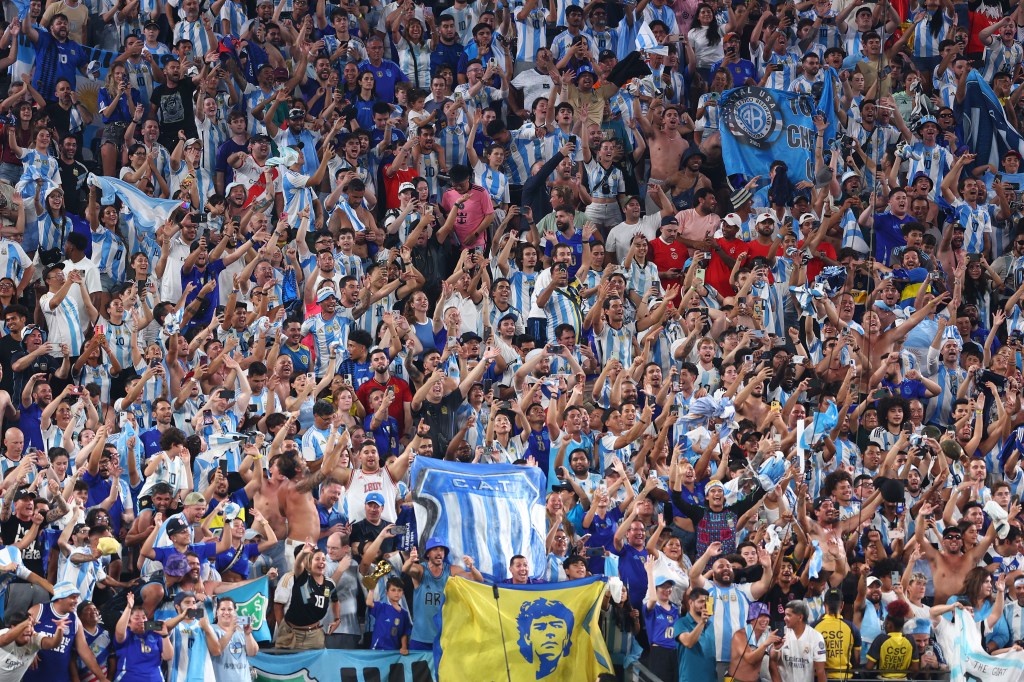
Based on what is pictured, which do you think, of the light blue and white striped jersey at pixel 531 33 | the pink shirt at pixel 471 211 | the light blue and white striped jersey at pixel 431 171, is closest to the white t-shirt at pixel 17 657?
the pink shirt at pixel 471 211

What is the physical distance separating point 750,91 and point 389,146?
155 inches

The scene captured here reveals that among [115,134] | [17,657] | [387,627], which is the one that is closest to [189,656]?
[17,657]

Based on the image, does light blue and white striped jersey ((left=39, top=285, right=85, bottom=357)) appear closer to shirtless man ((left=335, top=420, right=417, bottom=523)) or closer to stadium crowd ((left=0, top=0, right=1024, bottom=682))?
stadium crowd ((left=0, top=0, right=1024, bottom=682))

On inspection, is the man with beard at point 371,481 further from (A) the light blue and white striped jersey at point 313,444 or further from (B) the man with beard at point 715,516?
(B) the man with beard at point 715,516

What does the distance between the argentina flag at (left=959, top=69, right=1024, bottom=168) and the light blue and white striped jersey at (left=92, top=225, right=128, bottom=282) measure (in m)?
9.13

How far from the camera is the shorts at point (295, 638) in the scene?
14891mm

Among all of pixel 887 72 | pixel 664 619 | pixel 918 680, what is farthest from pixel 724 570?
pixel 887 72

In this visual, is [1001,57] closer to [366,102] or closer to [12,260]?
[366,102]

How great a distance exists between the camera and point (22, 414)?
16656 millimetres

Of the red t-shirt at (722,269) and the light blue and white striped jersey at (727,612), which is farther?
the red t-shirt at (722,269)

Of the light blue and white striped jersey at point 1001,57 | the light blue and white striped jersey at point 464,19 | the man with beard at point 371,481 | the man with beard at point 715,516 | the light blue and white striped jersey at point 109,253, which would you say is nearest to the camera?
the man with beard at point 371,481

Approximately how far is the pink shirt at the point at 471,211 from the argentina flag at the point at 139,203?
2562mm

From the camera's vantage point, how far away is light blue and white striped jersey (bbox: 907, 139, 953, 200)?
21219mm

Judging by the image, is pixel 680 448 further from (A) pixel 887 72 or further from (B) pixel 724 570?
(A) pixel 887 72
